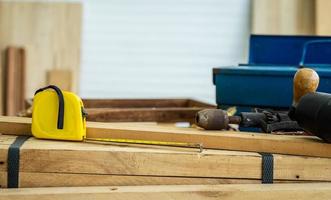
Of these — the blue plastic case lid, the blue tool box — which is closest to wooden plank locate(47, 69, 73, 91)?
the blue plastic case lid

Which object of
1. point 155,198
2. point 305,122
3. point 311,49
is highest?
point 311,49

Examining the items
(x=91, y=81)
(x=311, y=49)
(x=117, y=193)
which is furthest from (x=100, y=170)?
(x=91, y=81)

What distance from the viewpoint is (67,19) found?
309 cm

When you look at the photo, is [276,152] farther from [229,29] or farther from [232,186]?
[229,29]

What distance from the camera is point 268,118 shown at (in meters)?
1.04

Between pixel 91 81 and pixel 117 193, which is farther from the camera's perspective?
pixel 91 81

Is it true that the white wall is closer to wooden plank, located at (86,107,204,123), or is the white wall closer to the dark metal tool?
wooden plank, located at (86,107,204,123)

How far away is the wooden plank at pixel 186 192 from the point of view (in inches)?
31.2

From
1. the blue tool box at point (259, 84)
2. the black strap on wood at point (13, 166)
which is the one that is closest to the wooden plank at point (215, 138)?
the black strap on wood at point (13, 166)

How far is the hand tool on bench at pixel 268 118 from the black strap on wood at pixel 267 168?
138mm

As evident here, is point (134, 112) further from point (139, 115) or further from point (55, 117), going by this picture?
point (55, 117)

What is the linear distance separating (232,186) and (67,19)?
2486mm

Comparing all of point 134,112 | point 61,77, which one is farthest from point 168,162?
point 61,77

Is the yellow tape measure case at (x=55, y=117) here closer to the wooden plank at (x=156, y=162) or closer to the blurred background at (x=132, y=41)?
the wooden plank at (x=156, y=162)
